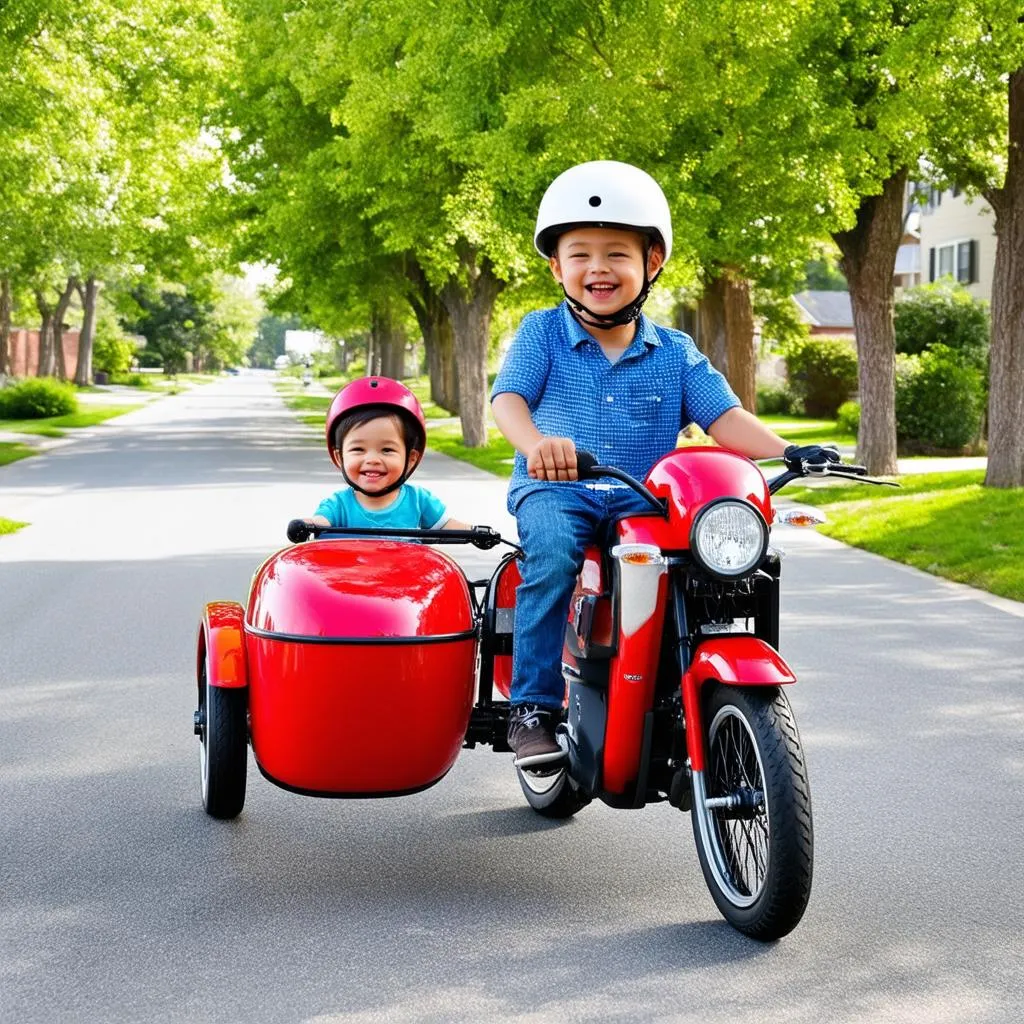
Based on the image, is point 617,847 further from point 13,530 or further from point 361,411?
point 13,530

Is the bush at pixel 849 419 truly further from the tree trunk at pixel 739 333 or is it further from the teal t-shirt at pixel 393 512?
the teal t-shirt at pixel 393 512

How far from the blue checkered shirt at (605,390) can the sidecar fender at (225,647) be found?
913 millimetres

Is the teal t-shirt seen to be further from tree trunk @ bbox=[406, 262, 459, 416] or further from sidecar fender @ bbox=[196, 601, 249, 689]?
tree trunk @ bbox=[406, 262, 459, 416]

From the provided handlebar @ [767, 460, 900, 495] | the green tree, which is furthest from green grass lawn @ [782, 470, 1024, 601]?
handlebar @ [767, 460, 900, 495]

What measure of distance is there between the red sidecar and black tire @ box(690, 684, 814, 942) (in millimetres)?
775

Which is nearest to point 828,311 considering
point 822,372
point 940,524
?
point 822,372

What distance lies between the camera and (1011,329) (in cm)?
1873

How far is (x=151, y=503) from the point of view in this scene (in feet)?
60.1

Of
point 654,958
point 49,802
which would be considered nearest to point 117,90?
point 49,802

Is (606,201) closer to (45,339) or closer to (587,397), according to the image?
(587,397)

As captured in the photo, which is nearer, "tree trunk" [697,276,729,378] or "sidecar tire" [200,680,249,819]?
"sidecar tire" [200,680,249,819]

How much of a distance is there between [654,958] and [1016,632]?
6257mm

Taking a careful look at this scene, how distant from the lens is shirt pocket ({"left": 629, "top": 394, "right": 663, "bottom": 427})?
480 cm

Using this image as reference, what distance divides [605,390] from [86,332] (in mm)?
67749
